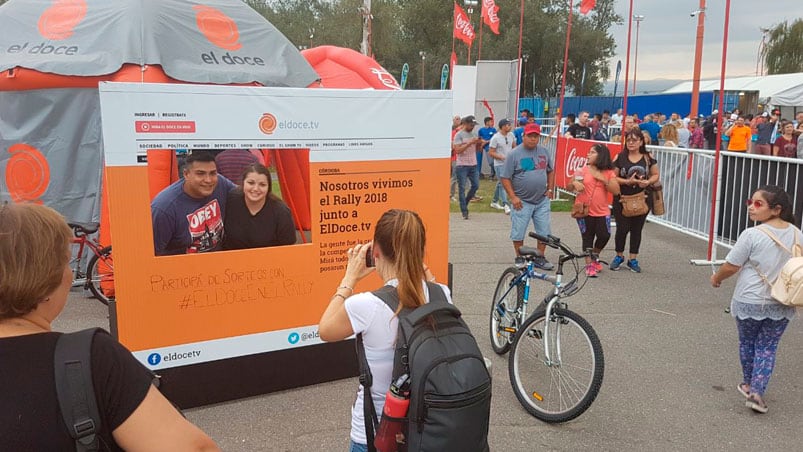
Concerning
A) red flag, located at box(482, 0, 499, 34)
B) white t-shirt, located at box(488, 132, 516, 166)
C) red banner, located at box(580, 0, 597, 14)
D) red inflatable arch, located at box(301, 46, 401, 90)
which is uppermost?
red flag, located at box(482, 0, 499, 34)

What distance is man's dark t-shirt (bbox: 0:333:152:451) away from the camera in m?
1.42

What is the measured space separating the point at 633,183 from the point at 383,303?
628 centimetres

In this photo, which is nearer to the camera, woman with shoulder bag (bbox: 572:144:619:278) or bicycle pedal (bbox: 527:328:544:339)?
bicycle pedal (bbox: 527:328:544:339)

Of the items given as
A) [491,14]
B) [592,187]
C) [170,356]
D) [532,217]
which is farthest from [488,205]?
[170,356]

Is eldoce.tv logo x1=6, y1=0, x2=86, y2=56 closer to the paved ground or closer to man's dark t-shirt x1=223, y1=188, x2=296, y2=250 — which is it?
the paved ground

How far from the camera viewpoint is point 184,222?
4.46m

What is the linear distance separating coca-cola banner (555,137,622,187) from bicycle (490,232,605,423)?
844cm

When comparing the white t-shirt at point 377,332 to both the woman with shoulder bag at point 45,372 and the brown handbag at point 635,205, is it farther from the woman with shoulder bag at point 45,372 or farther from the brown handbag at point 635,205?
the brown handbag at point 635,205

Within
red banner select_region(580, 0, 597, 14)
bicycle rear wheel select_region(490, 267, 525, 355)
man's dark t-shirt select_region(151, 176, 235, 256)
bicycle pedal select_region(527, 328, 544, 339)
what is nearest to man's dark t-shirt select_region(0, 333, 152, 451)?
man's dark t-shirt select_region(151, 176, 235, 256)

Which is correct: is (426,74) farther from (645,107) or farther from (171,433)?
(171,433)

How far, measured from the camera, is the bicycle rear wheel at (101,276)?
6.86m

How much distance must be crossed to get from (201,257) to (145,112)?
0.97 m

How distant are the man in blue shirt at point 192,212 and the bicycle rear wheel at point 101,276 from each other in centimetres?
276

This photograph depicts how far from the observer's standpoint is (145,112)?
3.81 metres
